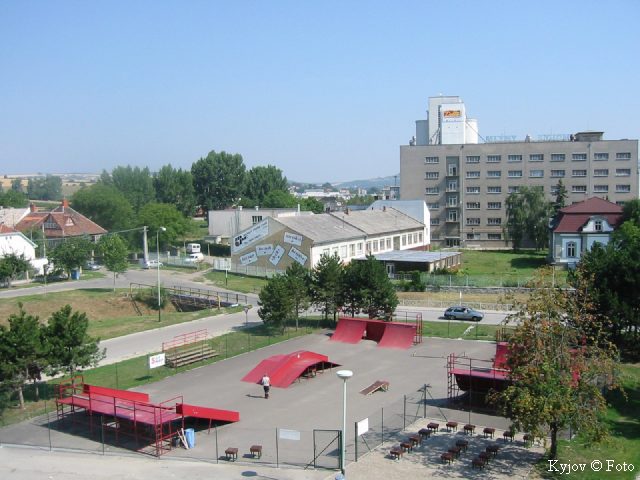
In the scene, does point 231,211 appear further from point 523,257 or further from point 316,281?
point 316,281

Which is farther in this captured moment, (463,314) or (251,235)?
(251,235)

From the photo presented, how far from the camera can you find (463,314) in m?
43.9

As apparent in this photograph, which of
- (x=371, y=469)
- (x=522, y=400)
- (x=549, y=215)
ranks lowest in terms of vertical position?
(x=371, y=469)

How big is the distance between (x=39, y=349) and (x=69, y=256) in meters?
35.8

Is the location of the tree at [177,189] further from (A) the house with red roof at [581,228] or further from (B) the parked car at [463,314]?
(B) the parked car at [463,314]

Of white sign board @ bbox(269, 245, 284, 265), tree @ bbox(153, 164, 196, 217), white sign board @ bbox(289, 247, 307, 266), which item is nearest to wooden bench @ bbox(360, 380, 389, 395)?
white sign board @ bbox(289, 247, 307, 266)

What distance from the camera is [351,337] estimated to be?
1499 inches

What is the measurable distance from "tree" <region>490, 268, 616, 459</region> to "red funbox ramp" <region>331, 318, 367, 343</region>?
17231mm

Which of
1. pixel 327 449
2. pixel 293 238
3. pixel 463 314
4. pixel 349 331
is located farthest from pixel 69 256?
pixel 327 449

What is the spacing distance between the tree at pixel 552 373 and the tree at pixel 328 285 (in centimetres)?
2088

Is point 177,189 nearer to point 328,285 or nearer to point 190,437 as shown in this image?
point 328,285

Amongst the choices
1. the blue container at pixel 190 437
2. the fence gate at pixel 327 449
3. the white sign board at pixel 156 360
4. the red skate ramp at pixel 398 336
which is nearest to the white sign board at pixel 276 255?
the red skate ramp at pixel 398 336

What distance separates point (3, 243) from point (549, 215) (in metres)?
60.0

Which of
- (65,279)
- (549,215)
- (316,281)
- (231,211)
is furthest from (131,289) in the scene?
(549,215)
